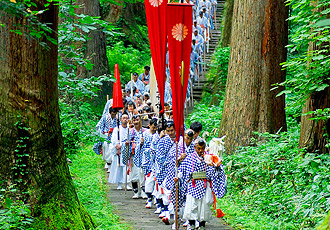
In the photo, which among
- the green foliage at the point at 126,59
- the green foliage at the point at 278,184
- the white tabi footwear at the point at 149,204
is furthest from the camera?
the green foliage at the point at 126,59

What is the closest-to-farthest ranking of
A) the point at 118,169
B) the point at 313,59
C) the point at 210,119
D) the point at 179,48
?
the point at 313,59
the point at 179,48
the point at 118,169
the point at 210,119

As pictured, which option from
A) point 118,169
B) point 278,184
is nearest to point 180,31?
point 278,184

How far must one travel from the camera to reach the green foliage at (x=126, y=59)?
24344mm

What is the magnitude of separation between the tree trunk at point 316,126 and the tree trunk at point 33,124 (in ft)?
13.7

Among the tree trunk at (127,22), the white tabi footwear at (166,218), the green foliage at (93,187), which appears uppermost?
the tree trunk at (127,22)

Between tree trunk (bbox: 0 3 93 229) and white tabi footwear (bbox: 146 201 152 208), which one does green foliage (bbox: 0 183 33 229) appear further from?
white tabi footwear (bbox: 146 201 152 208)

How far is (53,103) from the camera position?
6914mm

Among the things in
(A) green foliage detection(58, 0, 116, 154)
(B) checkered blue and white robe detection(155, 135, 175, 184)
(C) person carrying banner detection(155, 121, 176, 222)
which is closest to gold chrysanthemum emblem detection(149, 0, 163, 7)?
(A) green foliage detection(58, 0, 116, 154)

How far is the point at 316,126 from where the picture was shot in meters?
8.50

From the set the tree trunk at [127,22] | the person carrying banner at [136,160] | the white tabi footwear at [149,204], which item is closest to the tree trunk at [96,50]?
the tree trunk at [127,22]

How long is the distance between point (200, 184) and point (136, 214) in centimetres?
209

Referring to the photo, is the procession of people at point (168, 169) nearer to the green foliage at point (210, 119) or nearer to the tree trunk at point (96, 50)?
the green foliage at point (210, 119)

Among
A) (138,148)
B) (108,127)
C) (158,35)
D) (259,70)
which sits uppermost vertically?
(158,35)

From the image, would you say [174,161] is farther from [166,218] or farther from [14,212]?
[14,212]
